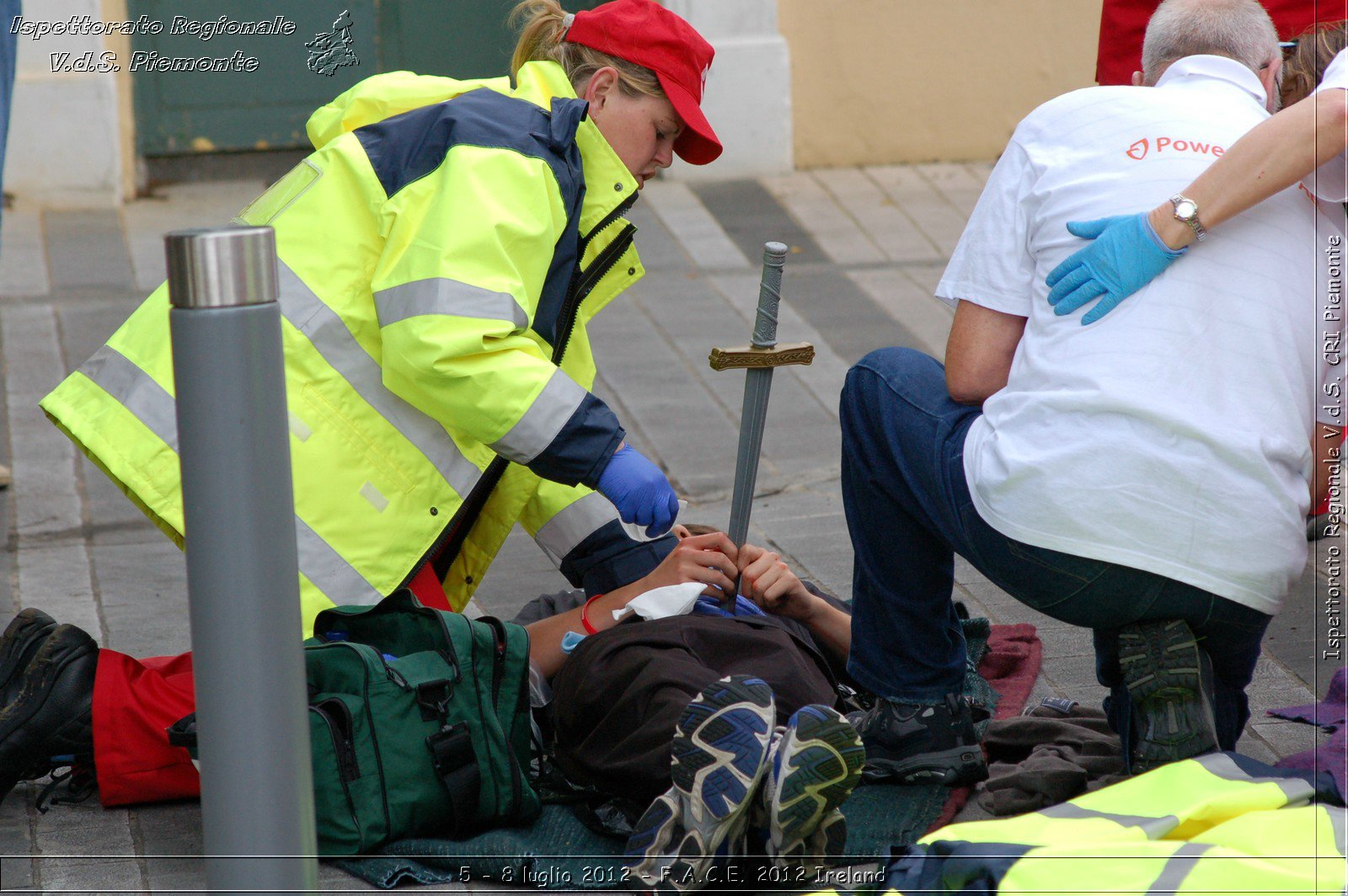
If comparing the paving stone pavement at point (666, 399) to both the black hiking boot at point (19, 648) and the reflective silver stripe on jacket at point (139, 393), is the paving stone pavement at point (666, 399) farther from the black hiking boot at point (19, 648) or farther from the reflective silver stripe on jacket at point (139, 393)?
the reflective silver stripe on jacket at point (139, 393)

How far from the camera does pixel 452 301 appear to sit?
8.16 feet

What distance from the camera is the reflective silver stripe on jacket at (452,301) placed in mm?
2488

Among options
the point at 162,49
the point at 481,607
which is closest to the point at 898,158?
the point at 162,49

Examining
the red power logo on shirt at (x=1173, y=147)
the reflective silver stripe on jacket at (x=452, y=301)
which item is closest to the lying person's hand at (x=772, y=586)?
the reflective silver stripe on jacket at (x=452, y=301)

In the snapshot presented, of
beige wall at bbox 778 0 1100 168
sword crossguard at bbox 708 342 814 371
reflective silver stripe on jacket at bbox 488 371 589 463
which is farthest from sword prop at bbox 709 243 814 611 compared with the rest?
beige wall at bbox 778 0 1100 168

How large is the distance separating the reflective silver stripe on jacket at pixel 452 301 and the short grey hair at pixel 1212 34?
1.12 metres

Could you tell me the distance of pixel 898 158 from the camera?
24.0ft

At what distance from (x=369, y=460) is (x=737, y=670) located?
2.44 feet

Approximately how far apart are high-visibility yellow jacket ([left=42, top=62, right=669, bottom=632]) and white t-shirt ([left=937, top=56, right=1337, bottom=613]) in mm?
755

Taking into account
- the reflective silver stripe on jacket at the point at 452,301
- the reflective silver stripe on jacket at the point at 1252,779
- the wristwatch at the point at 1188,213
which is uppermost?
the wristwatch at the point at 1188,213

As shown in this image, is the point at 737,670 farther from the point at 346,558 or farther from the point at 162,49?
the point at 162,49

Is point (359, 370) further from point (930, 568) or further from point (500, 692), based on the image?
point (930, 568)

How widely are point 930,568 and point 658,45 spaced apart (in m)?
1.07

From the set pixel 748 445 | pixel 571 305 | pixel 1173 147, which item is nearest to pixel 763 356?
pixel 748 445
